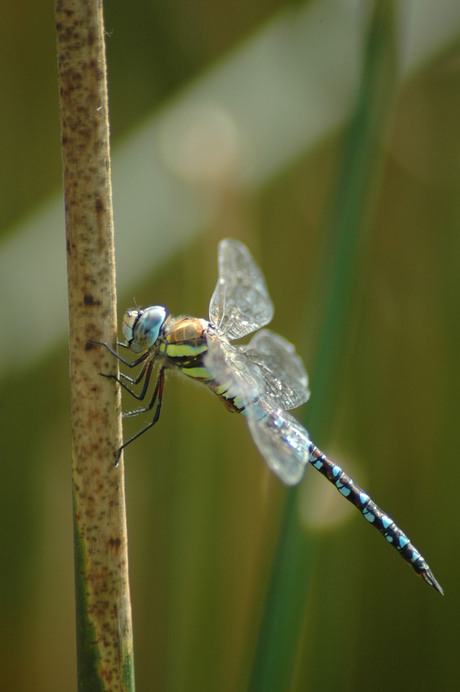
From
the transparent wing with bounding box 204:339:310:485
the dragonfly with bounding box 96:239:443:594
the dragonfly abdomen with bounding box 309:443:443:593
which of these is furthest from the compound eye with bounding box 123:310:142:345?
the dragonfly abdomen with bounding box 309:443:443:593

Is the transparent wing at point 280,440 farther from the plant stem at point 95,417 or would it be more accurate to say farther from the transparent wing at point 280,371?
the plant stem at point 95,417

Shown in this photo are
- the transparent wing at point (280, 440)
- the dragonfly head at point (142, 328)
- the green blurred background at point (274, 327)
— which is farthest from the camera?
the green blurred background at point (274, 327)

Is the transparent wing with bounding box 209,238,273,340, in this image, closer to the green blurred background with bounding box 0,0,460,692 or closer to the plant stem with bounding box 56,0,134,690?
the green blurred background with bounding box 0,0,460,692

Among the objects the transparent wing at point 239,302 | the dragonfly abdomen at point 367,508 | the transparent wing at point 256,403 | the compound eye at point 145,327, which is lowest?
the dragonfly abdomen at point 367,508

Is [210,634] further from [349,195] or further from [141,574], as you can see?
[349,195]

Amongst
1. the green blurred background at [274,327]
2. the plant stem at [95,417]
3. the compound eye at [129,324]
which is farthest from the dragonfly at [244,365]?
the plant stem at [95,417]

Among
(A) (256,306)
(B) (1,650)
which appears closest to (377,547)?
(A) (256,306)

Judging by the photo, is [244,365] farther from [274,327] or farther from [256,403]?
[274,327]

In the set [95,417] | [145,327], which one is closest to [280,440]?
[145,327]
